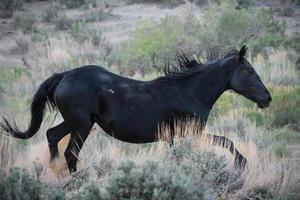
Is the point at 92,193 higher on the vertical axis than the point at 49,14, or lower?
lower

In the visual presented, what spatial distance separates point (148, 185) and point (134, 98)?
241cm

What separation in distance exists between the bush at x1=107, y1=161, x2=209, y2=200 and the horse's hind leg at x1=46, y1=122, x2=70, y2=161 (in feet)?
8.39

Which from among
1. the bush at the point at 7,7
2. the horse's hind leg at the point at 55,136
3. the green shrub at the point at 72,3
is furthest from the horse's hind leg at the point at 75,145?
the green shrub at the point at 72,3

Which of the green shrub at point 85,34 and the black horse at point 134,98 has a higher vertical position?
the black horse at point 134,98

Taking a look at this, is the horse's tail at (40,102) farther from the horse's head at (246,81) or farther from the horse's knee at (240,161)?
the horse's knee at (240,161)

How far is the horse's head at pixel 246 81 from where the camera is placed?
7.86 m

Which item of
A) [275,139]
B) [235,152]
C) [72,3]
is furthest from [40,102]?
[72,3]

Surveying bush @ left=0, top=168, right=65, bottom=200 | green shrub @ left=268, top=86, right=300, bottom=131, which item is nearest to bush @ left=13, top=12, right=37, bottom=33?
green shrub @ left=268, top=86, right=300, bottom=131

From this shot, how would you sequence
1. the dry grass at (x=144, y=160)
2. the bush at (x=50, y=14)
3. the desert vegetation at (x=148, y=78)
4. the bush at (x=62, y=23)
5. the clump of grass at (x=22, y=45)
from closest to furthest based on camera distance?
the desert vegetation at (x=148, y=78)
the dry grass at (x=144, y=160)
the clump of grass at (x=22, y=45)
the bush at (x=62, y=23)
the bush at (x=50, y=14)

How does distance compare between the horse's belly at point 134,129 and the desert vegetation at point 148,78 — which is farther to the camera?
the horse's belly at point 134,129

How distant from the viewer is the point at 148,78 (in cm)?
1408

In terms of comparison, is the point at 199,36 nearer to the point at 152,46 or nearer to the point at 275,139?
the point at 152,46

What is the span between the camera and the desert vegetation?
5680 mm

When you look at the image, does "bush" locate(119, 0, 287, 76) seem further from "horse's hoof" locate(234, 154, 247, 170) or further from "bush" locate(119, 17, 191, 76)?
"horse's hoof" locate(234, 154, 247, 170)
